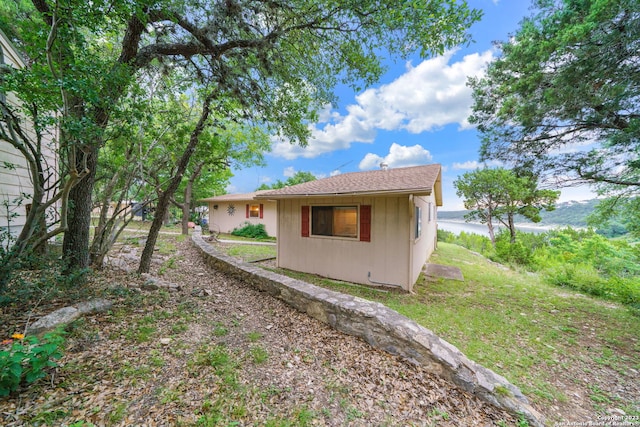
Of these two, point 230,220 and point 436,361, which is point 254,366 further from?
point 230,220

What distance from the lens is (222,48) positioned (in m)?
3.95

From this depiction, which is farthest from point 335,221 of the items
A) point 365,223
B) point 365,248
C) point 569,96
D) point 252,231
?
point 252,231

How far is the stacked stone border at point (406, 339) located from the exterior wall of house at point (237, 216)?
404 inches

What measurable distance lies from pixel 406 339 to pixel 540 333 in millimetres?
3046

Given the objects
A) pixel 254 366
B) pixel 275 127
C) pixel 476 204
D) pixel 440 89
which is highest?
pixel 440 89

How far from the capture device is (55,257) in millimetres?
3607

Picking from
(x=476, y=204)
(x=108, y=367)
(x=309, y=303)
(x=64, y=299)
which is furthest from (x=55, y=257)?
(x=476, y=204)

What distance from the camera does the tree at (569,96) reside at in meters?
3.38

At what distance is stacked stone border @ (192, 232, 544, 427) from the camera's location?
2.27 metres

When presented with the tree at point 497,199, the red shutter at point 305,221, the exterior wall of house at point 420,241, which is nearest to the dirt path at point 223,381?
the exterior wall of house at point 420,241

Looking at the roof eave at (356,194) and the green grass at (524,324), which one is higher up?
the roof eave at (356,194)

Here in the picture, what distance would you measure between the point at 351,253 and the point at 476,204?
15.9 metres

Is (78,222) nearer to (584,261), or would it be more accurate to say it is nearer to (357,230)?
(357,230)

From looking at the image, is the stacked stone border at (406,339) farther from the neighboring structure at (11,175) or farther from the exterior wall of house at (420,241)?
the neighboring structure at (11,175)
